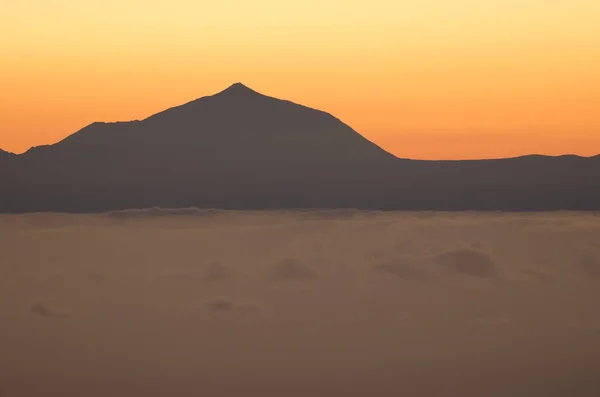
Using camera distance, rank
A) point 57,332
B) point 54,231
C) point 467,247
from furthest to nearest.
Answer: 1. point 54,231
2. point 467,247
3. point 57,332

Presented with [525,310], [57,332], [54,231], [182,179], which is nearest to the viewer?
[57,332]

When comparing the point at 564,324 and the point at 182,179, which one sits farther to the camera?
the point at 182,179

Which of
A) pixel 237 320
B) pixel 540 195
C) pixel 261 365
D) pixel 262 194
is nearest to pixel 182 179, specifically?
pixel 262 194

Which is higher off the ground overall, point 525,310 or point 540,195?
point 540,195

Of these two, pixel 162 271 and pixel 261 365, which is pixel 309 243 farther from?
pixel 261 365

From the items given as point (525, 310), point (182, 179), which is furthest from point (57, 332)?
point (182, 179)

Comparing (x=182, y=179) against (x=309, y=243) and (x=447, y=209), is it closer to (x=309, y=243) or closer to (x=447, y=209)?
(x=447, y=209)
